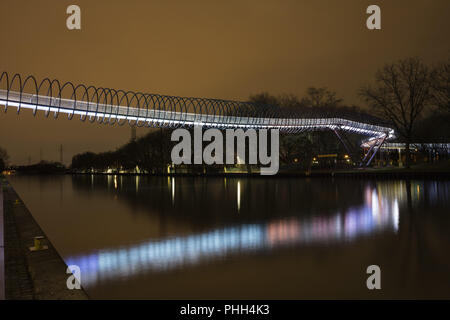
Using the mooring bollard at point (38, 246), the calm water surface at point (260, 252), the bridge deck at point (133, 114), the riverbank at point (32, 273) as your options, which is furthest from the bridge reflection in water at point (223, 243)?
the bridge deck at point (133, 114)

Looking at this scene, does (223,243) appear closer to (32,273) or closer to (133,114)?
(32,273)

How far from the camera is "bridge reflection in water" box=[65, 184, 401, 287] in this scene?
10.1 metres

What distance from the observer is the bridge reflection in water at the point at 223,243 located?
1012 centimetres

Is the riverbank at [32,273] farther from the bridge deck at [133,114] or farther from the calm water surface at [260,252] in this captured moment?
the bridge deck at [133,114]

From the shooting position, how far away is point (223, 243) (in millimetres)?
12906

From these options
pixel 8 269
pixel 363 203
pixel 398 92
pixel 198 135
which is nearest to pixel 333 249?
pixel 8 269

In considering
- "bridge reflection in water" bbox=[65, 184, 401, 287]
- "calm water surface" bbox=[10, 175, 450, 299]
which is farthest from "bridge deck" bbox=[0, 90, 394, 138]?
"bridge reflection in water" bbox=[65, 184, 401, 287]

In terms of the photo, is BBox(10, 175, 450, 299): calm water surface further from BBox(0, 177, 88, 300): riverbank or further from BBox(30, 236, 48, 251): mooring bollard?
BBox(30, 236, 48, 251): mooring bollard

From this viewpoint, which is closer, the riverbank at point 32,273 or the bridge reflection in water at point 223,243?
the riverbank at point 32,273

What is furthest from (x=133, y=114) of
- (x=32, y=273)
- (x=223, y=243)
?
(x=32, y=273)

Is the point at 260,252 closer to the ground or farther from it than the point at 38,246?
closer to the ground

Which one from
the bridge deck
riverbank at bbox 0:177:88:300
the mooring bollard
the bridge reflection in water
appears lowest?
the bridge reflection in water

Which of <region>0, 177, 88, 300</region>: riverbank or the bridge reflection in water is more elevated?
<region>0, 177, 88, 300</region>: riverbank
